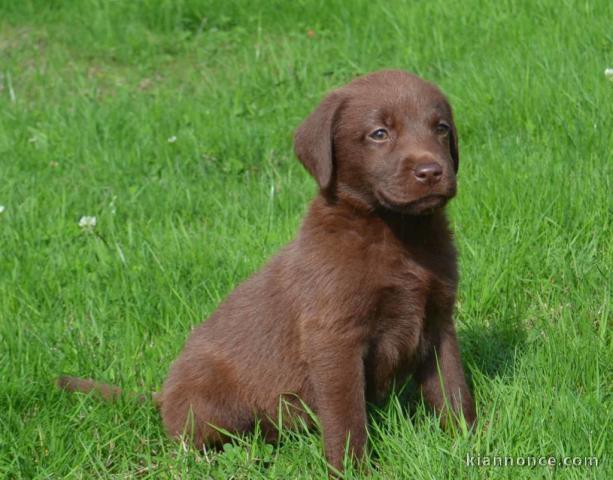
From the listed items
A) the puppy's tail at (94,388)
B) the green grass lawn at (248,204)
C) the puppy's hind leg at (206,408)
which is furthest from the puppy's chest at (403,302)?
the puppy's tail at (94,388)

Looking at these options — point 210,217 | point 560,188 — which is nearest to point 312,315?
point 560,188

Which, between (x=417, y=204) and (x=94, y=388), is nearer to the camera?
(x=417, y=204)

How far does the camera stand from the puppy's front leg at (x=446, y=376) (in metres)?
3.80

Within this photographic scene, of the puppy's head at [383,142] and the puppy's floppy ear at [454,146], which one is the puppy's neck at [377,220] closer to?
the puppy's head at [383,142]

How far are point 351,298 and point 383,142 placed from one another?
1.85 ft

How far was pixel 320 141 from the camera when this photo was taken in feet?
12.3

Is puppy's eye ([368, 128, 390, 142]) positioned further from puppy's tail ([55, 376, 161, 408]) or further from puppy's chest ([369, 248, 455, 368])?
puppy's tail ([55, 376, 161, 408])

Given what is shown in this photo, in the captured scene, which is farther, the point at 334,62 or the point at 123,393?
the point at 334,62

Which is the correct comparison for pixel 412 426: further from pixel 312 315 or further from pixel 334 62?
pixel 334 62

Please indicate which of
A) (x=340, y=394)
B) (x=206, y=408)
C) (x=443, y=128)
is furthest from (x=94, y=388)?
(x=443, y=128)

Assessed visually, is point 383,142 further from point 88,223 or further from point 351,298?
point 88,223

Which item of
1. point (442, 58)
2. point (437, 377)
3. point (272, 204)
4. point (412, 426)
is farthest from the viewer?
point (442, 58)

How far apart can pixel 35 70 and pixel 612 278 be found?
5.16m

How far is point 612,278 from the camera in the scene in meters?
4.46
